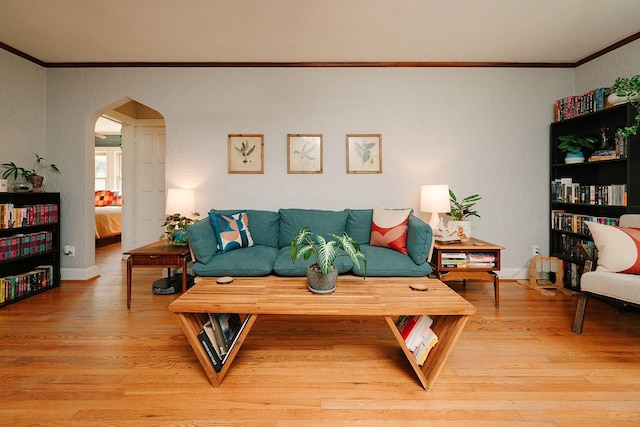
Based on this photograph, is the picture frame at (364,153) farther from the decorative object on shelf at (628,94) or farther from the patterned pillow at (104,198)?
the patterned pillow at (104,198)

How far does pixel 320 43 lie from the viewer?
3324 mm

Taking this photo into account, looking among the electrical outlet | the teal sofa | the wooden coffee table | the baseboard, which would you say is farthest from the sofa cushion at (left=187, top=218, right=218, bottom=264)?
the electrical outlet

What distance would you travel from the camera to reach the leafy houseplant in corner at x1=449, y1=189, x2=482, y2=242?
3364 mm

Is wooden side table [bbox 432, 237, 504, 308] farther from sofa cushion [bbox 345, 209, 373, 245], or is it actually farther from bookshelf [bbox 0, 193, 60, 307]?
bookshelf [bbox 0, 193, 60, 307]

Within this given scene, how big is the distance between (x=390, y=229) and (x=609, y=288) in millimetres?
1668

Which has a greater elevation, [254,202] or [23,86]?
[23,86]

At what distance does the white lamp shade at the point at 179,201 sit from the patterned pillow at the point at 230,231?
0.47 m

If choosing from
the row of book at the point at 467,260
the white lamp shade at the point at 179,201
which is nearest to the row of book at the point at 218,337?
the white lamp shade at the point at 179,201

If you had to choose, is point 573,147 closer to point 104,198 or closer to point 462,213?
point 462,213

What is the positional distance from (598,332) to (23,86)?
5866 mm

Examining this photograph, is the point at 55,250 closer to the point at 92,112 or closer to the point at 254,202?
the point at 92,112

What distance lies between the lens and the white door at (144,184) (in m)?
5.16

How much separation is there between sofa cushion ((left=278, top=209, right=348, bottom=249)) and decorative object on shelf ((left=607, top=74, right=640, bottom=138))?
2.59 metres

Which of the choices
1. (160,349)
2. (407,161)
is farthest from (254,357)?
(407,161)
